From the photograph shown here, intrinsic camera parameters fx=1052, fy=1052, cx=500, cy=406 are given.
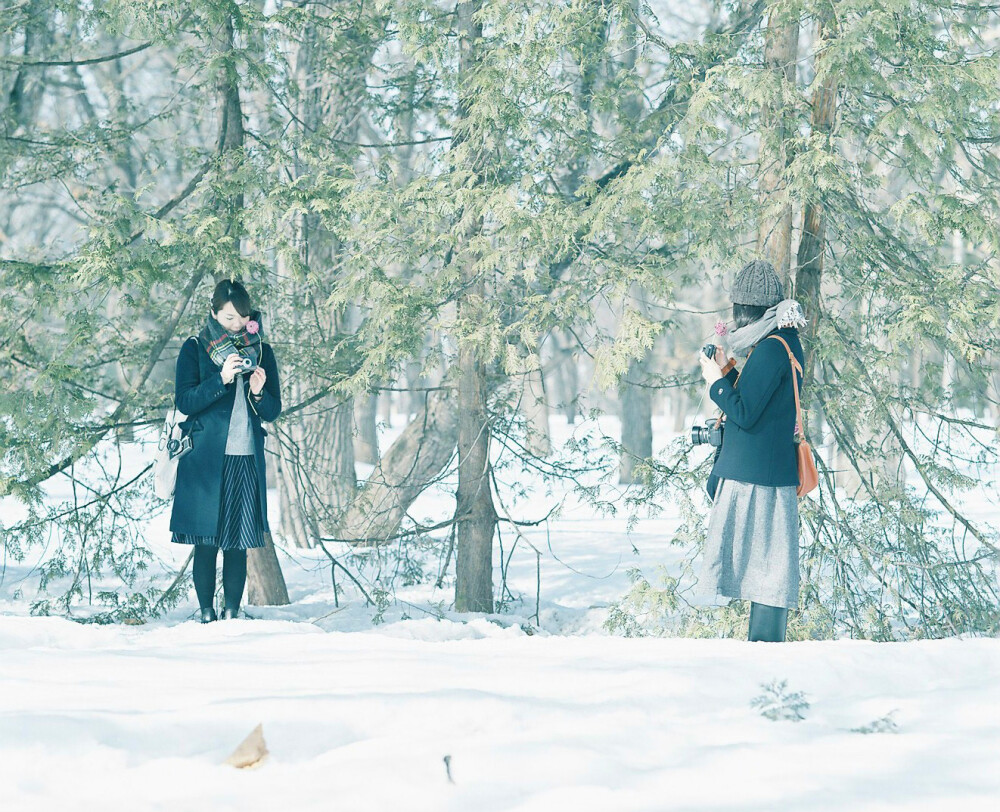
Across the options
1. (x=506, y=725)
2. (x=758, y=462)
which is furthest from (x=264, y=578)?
(x=506, y=725)

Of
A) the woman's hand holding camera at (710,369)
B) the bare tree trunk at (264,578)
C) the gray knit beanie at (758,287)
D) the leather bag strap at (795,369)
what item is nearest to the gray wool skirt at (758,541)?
the leather bag strap at (795,369)

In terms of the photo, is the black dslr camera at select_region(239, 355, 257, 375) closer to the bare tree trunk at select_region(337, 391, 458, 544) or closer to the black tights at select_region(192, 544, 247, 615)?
the black tights at select_region(192, 544, 247, 615)

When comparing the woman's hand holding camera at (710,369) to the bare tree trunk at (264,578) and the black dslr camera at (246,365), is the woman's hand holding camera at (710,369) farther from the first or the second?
the bare tree trunk at (264,578)

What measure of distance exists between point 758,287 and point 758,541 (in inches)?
42.3

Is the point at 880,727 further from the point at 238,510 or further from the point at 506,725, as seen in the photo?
the point at 238,510

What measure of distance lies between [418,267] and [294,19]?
6.64ft

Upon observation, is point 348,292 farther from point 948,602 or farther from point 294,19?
point 948,602

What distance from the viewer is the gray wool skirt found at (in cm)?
446

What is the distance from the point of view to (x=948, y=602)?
6906 millimetres

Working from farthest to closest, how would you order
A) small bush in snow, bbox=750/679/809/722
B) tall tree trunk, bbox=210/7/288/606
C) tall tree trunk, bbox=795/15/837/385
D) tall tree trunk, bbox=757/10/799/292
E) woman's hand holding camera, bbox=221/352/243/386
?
tall tree trunk, bbox=210/7/288/606
tall tree trunk, bbox=795/15/837/385
tall tree trunk, bbox=757/10/799/292
woman's hand holding camera, bbox=221/352/243/386
small bush in snow, bbox=750/679/809/722

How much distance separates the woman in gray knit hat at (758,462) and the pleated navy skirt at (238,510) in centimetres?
239

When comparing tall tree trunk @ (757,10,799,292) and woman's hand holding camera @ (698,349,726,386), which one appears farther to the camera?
tall tree trunk @ (757,10,799,292)

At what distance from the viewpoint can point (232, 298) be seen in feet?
17.9

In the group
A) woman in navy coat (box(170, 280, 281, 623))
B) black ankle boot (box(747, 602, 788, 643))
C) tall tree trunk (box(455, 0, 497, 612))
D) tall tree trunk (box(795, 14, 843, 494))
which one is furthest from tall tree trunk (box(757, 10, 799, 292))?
woman in navy coat (box(170, 280, 281, 623))
